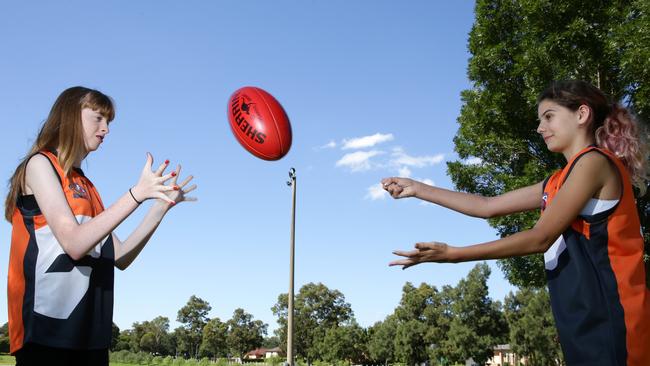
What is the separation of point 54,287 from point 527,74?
15.0m

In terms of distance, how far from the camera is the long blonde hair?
2.90 meters

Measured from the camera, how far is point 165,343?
12131 cm

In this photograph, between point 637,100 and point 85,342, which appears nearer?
point 85,342

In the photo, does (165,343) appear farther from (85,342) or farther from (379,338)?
(85,342)

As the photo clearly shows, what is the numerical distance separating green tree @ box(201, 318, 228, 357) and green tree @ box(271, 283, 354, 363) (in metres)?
24.0

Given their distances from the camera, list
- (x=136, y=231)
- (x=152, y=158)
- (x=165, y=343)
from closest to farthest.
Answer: (x=152, y=158) < (x=136, y=231) < (x=165, y=343)

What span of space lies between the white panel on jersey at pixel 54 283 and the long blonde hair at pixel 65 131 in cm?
31

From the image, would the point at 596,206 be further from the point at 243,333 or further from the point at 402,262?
the point at 243,333

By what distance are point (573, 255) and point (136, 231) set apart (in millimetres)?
2446

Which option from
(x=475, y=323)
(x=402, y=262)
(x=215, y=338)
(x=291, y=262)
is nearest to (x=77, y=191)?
(x=402, y=262)

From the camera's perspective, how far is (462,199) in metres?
3.74

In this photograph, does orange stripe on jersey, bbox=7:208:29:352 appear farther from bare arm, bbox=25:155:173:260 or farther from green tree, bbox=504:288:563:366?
green tree, bbox=504:288:563:366

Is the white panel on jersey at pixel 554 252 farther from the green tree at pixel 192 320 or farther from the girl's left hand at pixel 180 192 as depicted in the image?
the green tree at pixel 192 320

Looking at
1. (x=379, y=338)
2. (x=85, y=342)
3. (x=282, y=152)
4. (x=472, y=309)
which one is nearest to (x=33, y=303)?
(x=85, y=342)
